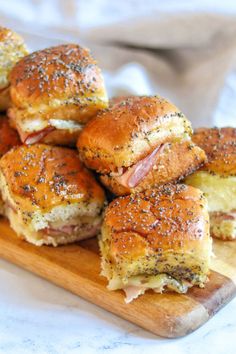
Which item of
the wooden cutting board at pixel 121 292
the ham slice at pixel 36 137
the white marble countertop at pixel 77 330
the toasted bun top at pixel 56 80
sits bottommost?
the white marble countertop at pixel 77 330

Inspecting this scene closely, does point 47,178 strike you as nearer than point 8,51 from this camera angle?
Yes

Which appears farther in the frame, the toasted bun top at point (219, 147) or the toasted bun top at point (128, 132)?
the toasted bun top at point (219, 147)

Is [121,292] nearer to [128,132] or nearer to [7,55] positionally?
[128,132]

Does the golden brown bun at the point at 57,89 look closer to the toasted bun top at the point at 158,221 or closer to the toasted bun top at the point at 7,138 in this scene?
the toasted bun top at the point at 7,138

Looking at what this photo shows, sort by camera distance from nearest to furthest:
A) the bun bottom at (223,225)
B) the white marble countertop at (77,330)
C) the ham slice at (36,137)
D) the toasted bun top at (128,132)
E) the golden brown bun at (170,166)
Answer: the white marble countertop at (77,330) → the toasted bun top at (128,132) → the golden brown bun at (170,166) → the bun bottom at (223,225) → the ham slice at (36,137)

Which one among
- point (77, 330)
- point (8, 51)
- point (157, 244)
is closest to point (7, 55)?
point (8, 51)

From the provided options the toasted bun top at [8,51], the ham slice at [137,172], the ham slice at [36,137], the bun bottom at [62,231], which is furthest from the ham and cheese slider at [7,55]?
the ham slice at [137,172]

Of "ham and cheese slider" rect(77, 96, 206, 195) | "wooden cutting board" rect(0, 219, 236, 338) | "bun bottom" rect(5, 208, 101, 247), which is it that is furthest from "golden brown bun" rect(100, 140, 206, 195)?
"wooden cutting board" rect(0, 219, 236, 338)
